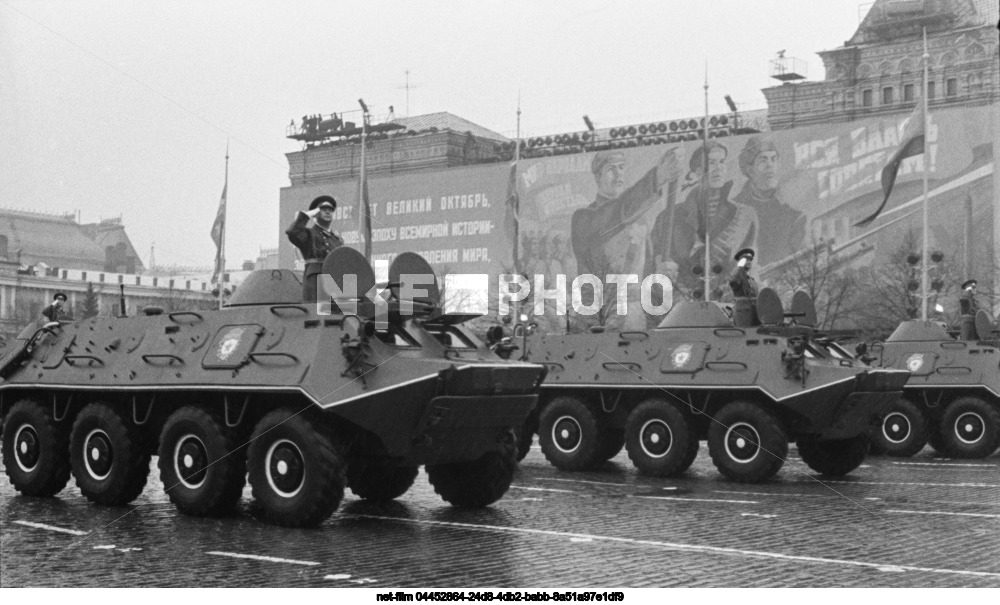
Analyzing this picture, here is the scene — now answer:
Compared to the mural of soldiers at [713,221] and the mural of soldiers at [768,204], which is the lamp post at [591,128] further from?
the mural of soldiers at [768,204]

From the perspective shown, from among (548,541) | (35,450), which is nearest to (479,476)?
(548,541)

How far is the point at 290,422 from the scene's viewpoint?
11508mm

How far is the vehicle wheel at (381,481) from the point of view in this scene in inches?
540

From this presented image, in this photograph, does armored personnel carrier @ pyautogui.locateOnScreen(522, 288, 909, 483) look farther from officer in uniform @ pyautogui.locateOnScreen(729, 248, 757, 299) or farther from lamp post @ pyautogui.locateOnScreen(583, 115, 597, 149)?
lamp post @ pyautogui.locateOnScreen(583, 115, 597, 149)

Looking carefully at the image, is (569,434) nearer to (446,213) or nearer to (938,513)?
(938,513)

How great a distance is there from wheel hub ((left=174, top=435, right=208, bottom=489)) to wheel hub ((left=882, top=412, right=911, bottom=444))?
507 inches

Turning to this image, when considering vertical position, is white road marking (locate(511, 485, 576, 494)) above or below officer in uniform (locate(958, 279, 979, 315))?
below

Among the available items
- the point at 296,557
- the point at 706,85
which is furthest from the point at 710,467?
the point at 296,557

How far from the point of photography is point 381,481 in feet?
45.1

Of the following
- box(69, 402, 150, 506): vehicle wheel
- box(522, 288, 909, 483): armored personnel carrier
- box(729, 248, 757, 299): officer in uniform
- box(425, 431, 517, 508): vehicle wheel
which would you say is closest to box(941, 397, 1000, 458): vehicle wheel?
box(522, 288, 909, 483): armored personnel carrier

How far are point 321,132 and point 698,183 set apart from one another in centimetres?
1995

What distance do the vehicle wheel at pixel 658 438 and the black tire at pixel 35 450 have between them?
7.16 m

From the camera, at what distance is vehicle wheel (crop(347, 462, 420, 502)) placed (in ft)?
45.0

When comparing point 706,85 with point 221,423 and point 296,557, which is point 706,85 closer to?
point 221,423
